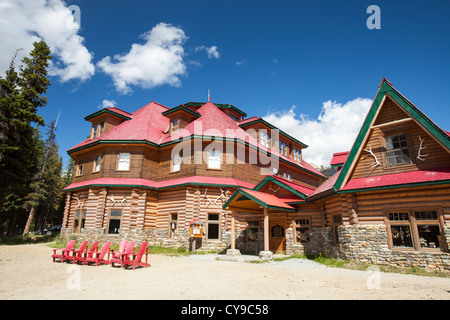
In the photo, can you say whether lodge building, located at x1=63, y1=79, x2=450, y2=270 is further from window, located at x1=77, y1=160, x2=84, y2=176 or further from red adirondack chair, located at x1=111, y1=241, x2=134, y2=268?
red adirondack chair, located at x1=111, y1=241, x2=134, y2=268

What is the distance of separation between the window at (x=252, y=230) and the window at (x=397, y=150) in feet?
31.5

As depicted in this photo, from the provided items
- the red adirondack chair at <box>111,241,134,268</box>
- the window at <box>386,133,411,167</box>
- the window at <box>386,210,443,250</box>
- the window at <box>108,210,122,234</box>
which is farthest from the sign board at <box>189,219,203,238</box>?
the window at <box>386,133,411,167</box>

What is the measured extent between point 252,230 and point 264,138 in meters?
11.1

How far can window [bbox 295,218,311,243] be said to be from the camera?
16.8m

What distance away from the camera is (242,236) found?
20.2 m

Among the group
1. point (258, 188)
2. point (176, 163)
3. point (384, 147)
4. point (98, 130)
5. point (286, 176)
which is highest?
point (98, 130)

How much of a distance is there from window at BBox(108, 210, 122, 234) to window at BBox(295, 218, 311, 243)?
1445 cm

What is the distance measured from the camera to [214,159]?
22.7m

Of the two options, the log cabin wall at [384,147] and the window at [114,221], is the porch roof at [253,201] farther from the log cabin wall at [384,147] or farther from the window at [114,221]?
the window at [114,221]

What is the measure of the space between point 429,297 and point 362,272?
4.79 metres

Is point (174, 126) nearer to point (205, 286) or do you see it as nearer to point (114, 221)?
point (114, 221)

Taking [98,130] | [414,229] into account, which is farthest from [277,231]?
[98,130]

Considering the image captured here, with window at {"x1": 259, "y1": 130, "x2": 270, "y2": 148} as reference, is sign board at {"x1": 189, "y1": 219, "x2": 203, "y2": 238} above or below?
below
